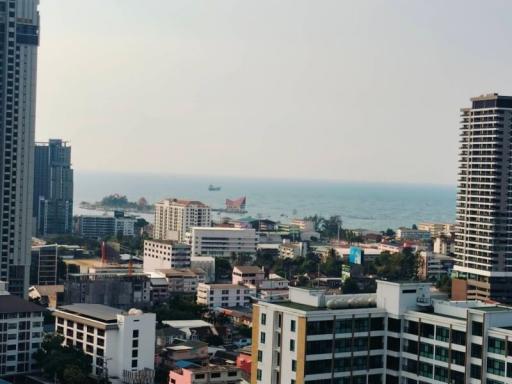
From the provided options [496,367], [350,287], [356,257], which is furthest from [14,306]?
[356,257]

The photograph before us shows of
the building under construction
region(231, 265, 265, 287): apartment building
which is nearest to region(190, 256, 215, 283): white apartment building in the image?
region(231, 265, 265, 287): apartment building

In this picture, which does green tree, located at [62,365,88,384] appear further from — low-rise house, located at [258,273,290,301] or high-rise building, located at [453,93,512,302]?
high-rise building, located at [453,93,512,302]

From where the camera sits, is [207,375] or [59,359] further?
[59,359]

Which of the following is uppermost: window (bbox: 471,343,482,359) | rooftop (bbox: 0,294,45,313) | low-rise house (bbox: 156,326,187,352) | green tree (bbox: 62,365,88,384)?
window (bbox: 471,343,482,359)

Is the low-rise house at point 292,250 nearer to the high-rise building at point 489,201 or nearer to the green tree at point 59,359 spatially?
the high-rise building at point 489,201

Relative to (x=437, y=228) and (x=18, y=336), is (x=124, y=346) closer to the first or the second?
(x=18, y=336)

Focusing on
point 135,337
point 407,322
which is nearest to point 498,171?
point 135,337
